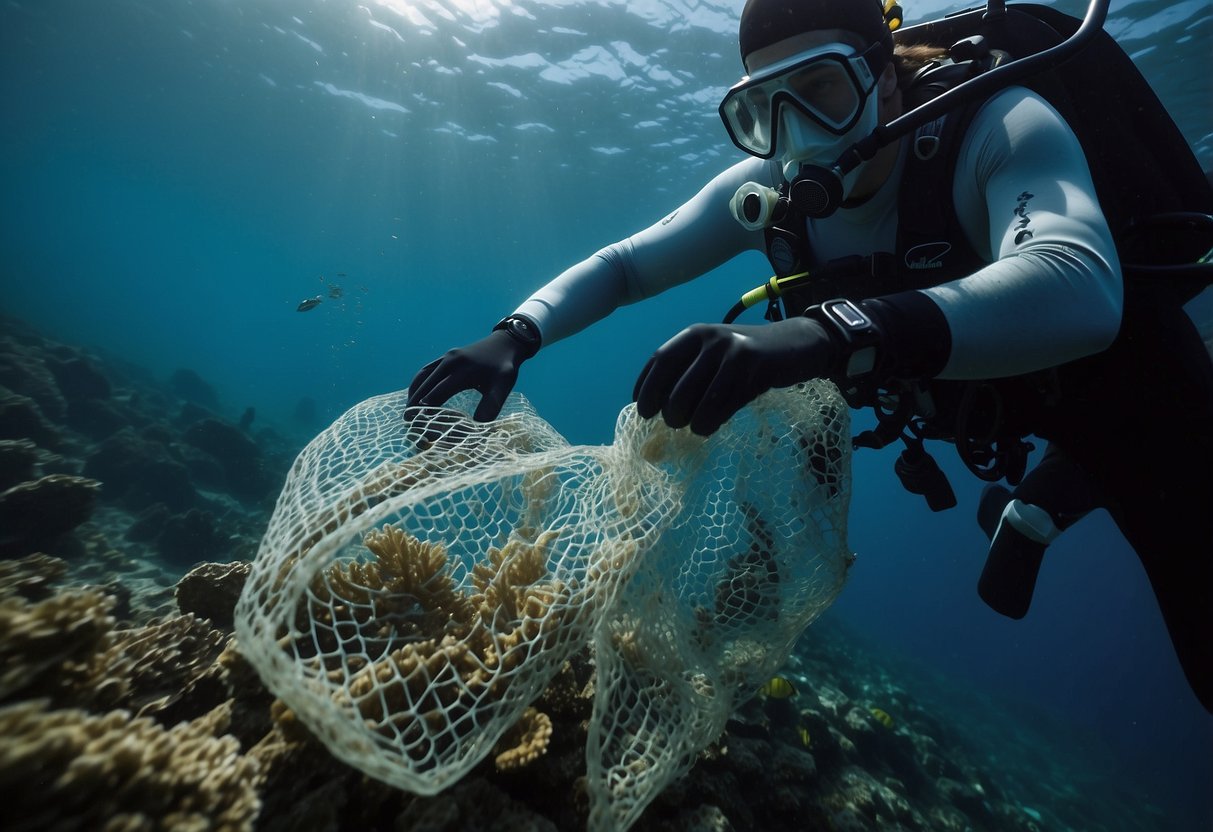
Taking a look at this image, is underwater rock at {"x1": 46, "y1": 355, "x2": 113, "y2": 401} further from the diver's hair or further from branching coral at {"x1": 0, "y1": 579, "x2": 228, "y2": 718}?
the diver's hair

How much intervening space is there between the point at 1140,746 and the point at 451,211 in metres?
61.6

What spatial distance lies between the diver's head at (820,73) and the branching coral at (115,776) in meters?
3.42

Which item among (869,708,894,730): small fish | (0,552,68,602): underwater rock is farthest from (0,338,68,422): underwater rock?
(869,708,894,730): small fish

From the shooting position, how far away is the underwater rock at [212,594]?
9.57 ft

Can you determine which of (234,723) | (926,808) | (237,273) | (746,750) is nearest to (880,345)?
(234,723)

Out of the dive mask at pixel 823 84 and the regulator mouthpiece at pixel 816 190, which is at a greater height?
the dive mask at pixel 823 84

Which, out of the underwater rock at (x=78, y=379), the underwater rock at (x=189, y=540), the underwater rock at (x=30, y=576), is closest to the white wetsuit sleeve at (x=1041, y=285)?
the underwater rock at (x=30, y=576)

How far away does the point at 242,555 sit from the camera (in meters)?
8.65

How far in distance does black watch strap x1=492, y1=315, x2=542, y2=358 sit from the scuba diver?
19mm

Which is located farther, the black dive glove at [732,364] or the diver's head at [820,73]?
the diver's head at [820,73]

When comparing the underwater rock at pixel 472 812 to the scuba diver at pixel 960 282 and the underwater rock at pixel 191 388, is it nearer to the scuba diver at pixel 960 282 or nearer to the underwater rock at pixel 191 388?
the scuba diver at pixel 960 282

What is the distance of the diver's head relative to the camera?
2398 mm

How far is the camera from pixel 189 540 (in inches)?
342

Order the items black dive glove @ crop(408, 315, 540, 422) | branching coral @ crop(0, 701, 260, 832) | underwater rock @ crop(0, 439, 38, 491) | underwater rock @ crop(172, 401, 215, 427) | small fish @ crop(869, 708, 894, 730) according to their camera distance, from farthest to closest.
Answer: underwater rock @ crop(172, 401, 215, 427)
underwater rock @ crop(0, 439, 38, 491)
small fish @ crop(869, 708, 894, 730)
black dive glove @ crop(408, 315, 540, 422)
branching coral @ crop(0, 701, 260, 832)
